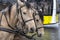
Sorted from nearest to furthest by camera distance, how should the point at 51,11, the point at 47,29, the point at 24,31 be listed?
the point at 24,31
the point at 51,11
the point at 47,29

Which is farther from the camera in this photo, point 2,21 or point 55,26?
point 55,26

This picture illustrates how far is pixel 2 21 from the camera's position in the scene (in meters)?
4.72

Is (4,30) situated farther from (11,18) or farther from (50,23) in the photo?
(50,23)

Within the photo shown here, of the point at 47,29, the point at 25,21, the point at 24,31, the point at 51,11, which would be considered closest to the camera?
the point at 25,21

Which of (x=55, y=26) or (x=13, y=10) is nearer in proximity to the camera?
(x=13, y=10)

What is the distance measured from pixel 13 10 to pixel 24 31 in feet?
1.75

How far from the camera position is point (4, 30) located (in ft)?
15.6

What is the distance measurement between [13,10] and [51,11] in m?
8.95

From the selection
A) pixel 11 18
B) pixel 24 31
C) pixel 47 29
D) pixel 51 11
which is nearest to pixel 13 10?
pixel 11 18

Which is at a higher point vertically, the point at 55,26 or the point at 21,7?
the point at 21,7

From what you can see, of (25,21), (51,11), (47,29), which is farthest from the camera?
(47,29)

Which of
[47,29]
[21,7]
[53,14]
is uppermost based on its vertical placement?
[21,7]

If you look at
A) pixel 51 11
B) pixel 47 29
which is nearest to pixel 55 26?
pixel 47 29

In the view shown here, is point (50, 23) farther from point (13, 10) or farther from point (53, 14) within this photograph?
point (13, 10)
